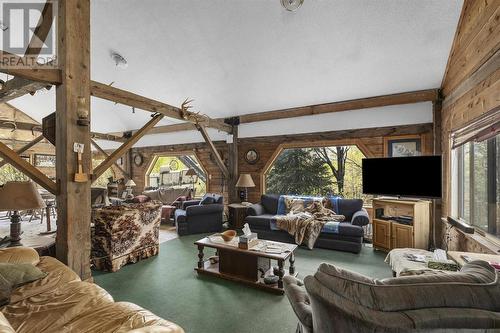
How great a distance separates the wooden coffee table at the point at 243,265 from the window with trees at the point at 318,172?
11.8ft

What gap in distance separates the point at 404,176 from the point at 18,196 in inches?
180

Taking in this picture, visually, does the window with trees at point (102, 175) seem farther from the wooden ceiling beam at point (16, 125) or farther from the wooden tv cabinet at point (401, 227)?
the wooden tv cabinet at point (401, 227)

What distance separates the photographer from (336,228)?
156 inches

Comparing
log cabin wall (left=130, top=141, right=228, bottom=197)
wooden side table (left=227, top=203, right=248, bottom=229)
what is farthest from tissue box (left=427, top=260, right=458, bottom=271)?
log cabin wall (left=130, top=141, right=228, bottom=197)

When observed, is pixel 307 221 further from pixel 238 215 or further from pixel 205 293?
pixel 205 293

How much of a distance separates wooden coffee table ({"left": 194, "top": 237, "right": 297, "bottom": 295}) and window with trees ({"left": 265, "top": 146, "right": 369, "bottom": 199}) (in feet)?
11.8

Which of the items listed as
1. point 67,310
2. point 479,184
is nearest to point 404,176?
point 479,184

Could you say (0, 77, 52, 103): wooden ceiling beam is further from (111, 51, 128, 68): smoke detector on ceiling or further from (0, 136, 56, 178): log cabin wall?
(0, 136, 56, 178): log cabin wall

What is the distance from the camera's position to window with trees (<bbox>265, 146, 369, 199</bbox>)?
21.6 feet

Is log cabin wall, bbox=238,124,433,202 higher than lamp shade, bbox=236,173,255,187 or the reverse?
higher

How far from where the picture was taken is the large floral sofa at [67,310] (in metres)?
1.38

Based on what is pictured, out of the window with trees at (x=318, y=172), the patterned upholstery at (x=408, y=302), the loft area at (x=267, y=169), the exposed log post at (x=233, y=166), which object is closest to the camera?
the patterned upholstery at (x=408, y=302)

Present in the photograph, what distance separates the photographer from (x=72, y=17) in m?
2.34

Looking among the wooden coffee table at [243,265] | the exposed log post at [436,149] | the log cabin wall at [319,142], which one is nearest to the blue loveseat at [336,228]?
the log cabin wall at [319,142]
